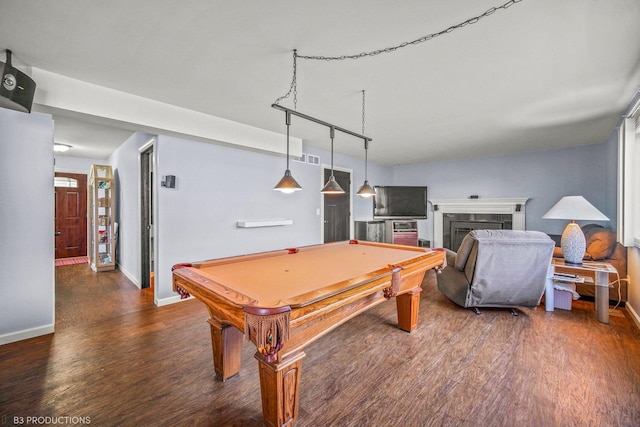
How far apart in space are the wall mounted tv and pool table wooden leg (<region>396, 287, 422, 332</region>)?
159 inches

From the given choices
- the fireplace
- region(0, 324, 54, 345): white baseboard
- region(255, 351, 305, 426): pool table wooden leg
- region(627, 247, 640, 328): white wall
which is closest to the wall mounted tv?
the fireplace

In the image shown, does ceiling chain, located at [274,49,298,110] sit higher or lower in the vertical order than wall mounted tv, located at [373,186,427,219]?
higher

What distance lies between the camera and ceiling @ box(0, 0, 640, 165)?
1590 mm

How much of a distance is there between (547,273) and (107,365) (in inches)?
162

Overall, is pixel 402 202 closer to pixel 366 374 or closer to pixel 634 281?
pixel 634 281

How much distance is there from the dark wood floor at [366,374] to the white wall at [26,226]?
0.24 meters

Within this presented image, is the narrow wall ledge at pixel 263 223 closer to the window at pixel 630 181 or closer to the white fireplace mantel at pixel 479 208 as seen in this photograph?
the white fireplace mantel at pixel 479 208

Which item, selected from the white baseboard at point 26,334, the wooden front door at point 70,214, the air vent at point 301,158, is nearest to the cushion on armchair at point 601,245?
the air vent at point 301,158

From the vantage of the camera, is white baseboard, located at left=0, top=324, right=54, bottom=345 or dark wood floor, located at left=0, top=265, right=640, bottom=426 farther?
white baseboard, located at left=0, top=324, right=54, bottom=345

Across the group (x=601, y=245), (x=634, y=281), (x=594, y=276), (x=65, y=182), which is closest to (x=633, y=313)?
(x=634, y=281)

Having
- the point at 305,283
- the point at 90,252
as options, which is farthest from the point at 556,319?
the point at 90,252

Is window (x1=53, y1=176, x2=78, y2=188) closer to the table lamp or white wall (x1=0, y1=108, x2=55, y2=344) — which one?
white wall (x1=0, y1=108, x2=55, y2=344)

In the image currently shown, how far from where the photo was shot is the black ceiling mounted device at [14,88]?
1876mm

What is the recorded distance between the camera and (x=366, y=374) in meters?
1.98
